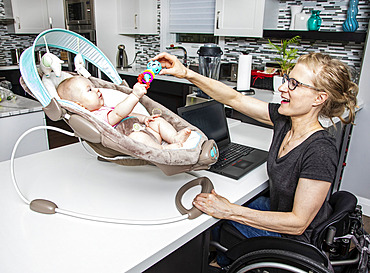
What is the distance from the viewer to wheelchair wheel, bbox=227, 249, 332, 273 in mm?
926

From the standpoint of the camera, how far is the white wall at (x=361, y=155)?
253 cm

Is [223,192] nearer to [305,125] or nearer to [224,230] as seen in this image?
[224,230]

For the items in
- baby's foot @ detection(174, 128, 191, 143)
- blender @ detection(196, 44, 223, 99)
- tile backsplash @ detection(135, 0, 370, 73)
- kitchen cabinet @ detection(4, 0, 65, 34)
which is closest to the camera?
baby's foot @ detection(174, 128, 191, 143)

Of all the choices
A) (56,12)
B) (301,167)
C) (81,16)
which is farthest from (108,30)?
(301,167)

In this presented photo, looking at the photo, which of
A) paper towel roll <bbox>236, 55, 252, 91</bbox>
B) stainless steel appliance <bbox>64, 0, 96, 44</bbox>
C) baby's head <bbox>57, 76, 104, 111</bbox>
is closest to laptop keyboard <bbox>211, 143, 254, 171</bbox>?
baby's head <bbox>57, 76, 104, 111</bbox>

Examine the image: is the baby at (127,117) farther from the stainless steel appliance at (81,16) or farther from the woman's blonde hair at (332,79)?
the stainless steel appliance at (81,16)

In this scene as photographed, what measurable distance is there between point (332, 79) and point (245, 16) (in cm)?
228

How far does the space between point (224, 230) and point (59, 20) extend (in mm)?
4507

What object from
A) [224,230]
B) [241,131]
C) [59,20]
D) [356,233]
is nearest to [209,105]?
[241,131]

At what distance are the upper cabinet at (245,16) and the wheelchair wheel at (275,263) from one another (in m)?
2.56

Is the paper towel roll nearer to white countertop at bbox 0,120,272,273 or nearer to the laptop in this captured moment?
the laptop

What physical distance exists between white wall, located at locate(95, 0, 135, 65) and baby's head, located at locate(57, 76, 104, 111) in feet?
11.2

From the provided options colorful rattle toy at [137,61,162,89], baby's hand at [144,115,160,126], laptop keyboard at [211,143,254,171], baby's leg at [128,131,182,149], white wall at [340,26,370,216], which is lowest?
white wall at [340,26,370,216]

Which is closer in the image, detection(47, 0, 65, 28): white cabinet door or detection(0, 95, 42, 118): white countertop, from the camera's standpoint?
detection(0, 95, 42, 118): white countertop
